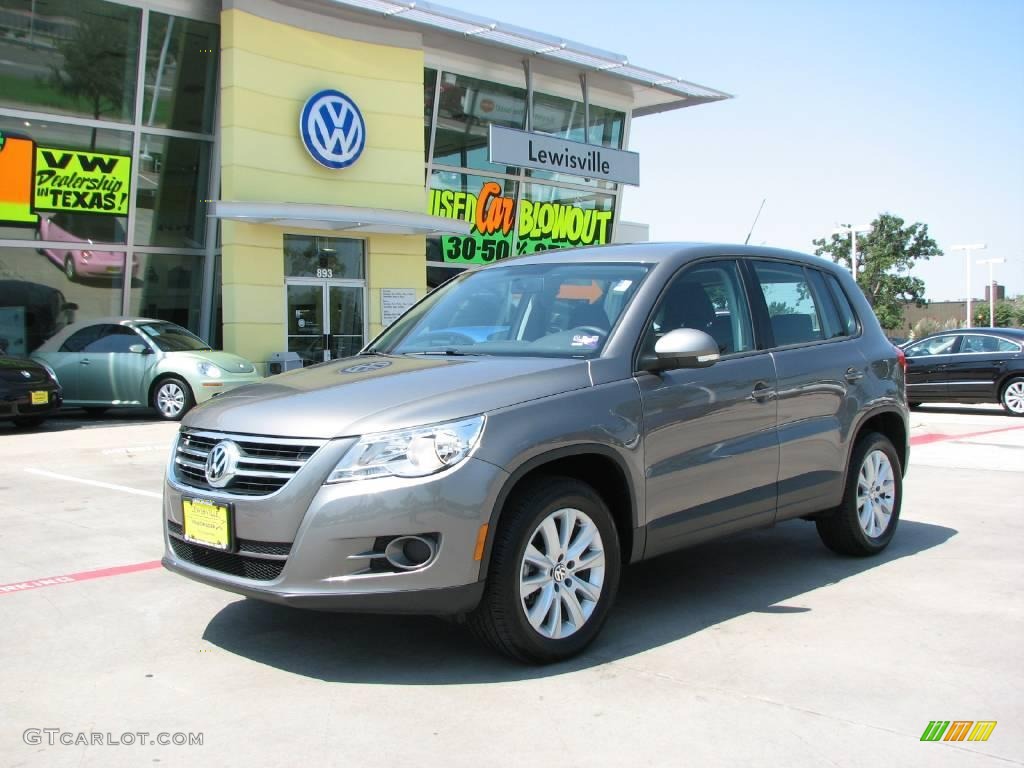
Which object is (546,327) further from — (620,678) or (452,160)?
(452,160)

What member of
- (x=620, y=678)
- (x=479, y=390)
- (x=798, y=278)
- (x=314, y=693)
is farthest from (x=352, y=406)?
(x=798, y=278)

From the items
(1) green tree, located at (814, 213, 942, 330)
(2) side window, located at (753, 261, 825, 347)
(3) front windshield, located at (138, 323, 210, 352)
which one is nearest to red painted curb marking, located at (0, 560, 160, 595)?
(2) side window, located at (753, 261, 825, 347)

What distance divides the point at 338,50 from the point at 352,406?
61.4 feet

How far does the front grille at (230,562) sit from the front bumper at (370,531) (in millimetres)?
58

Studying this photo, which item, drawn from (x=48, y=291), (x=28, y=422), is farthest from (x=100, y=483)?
(x=48, y=291)

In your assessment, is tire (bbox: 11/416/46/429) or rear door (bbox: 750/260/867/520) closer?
rear door (bbox: 750/260/867/520)

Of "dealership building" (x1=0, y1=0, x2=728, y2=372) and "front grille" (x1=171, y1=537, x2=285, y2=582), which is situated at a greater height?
"dealership building" (x1=0, y1=0, x2=728, y2=372)

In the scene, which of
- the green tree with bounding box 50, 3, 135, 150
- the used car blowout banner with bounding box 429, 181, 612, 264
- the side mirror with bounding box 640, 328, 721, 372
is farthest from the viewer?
the used car blowout banner with bounding box 429, 181, 612, 264

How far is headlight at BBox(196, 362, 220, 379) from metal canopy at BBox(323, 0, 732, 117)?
8476 millimetres

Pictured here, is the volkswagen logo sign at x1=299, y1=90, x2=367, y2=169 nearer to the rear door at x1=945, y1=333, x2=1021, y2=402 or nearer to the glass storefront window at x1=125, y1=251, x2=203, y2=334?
the glass storefront window at x1=125, y1=251, x2=203, y2=334

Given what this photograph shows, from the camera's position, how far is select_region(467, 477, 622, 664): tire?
409cm

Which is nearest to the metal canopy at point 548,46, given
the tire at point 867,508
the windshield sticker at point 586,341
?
the tire at point 867,508

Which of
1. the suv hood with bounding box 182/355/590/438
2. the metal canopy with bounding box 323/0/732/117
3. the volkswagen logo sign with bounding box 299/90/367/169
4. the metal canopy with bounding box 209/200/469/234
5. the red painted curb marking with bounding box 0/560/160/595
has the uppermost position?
the metal canopy with bounding box 323/0/732/117

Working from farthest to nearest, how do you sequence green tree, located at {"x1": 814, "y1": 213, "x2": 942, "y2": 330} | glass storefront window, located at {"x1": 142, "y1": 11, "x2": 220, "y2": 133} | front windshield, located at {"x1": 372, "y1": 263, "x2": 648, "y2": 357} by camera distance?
green tree, located at {"x1": 814, "y1": 213, "x2": 942, "y2": 330}
glass storefront window, located at {"x1": 142, "y1": 11, "x2": 220, "y2": 133}
front windshield, located at {"x1": 372, "y1": 263, "x2": 648, "y2": 357}
